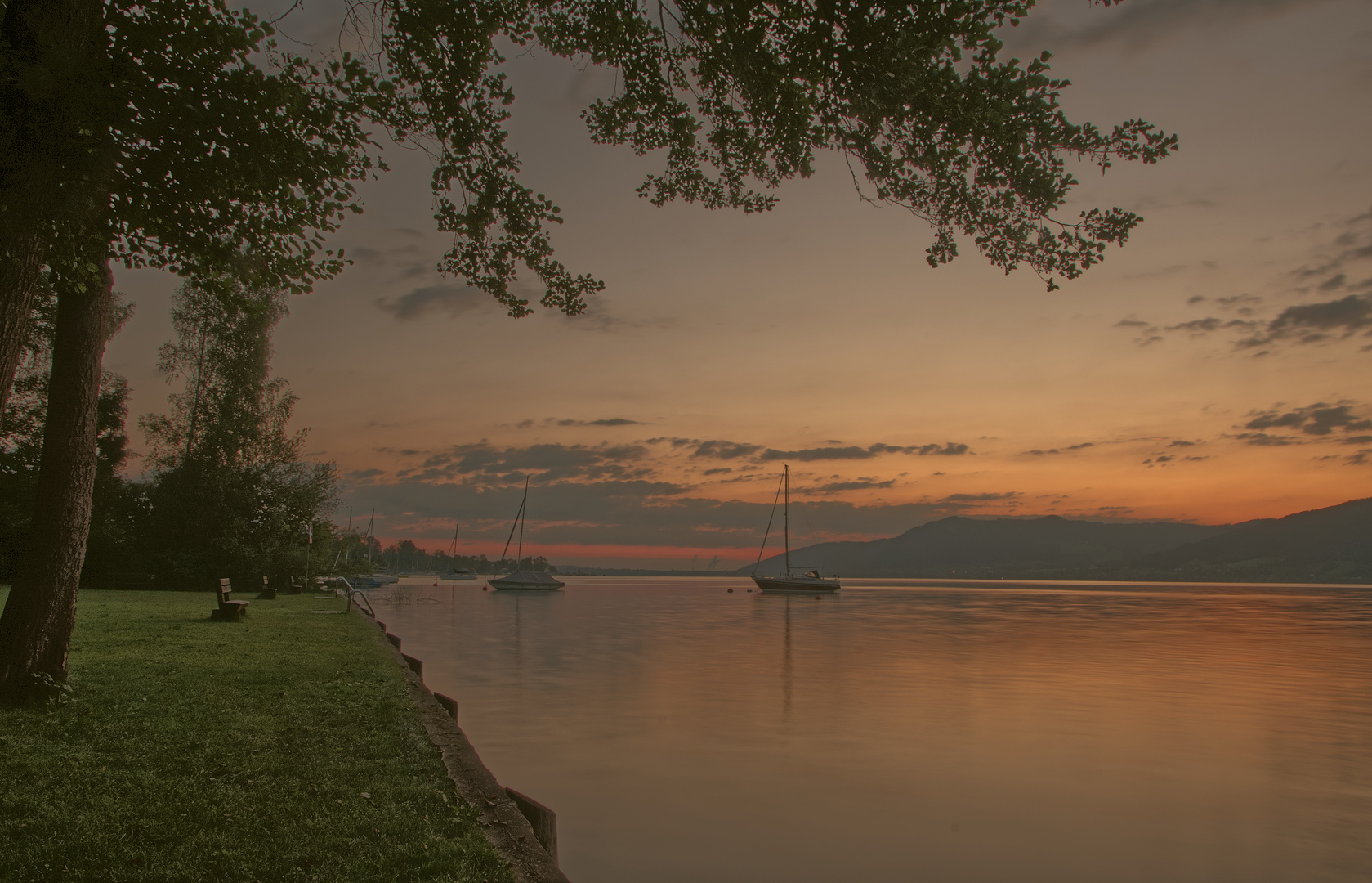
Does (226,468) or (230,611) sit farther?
(226,468)

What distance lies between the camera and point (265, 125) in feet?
25.0

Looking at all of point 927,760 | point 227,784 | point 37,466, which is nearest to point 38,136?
point 227,784

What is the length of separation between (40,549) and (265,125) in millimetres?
4940

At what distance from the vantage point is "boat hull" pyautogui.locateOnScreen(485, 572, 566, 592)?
95000 mm

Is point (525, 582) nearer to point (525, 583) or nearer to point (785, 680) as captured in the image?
point (525, 583)

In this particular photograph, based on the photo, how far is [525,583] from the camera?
96.3m

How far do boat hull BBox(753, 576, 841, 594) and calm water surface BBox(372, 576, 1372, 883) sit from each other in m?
63.3

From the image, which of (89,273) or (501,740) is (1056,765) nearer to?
(501,740)

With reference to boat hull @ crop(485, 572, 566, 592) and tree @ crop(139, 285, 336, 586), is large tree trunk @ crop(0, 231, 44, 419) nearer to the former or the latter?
tree @ crop(139, 285, 336, 586)

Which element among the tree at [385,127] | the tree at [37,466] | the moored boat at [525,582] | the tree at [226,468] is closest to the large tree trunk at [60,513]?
the tree at [385,127]

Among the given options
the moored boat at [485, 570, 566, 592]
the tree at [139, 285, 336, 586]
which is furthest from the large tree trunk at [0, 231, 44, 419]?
the moored boat at [485, 570, 566, 592]

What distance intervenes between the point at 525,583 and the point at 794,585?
31511 millimetres

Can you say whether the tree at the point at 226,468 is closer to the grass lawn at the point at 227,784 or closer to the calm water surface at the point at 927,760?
the calm water surface at the point at 927,760

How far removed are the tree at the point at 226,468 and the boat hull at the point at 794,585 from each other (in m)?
60.5
